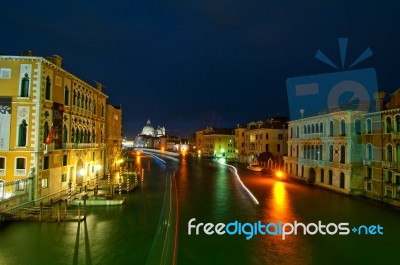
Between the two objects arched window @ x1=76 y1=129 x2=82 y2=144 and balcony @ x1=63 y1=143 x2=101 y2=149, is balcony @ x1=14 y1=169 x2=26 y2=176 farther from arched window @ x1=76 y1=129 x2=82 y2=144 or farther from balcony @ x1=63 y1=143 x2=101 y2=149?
arched window @ x1=76 y1=129 x2=82 y2=144

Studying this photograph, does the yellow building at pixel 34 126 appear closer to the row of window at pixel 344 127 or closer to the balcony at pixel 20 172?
the balcony at pixel 20 172

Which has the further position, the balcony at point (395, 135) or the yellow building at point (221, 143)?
the yellow building at point (221, 143)

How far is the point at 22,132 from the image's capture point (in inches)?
1022

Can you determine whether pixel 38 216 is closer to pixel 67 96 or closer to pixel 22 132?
pixel 22 132

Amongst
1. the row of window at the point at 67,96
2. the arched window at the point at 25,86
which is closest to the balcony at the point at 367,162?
the row of window at the point at 67,96

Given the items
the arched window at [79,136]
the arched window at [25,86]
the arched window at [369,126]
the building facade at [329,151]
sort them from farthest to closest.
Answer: the building facade at [329,151], the arched window at [79,136], the arched window at [369,126], the arched window at [25,86]

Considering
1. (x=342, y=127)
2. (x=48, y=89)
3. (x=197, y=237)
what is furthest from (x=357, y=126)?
(x=48, y=89)

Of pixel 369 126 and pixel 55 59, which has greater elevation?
pixel 55 59

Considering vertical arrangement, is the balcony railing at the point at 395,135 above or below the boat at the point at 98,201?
above

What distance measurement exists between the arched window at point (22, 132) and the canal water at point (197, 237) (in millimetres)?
7819

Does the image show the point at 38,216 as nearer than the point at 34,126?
Yes

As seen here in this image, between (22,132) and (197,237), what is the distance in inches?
714

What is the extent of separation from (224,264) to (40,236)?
12.0 meters
